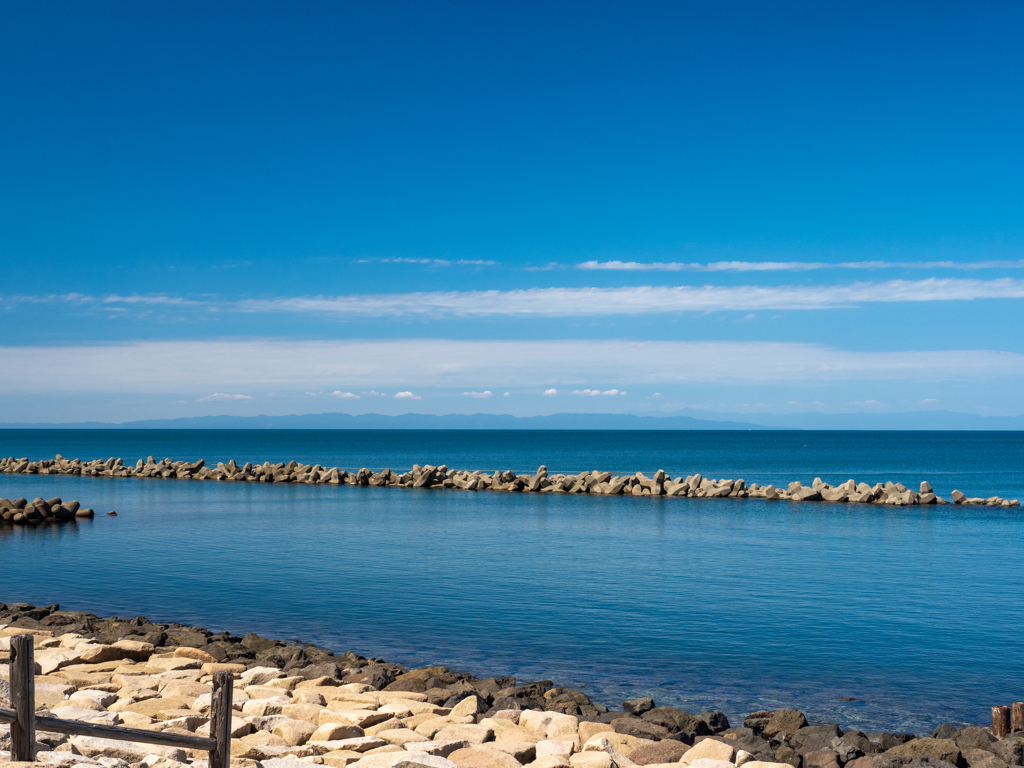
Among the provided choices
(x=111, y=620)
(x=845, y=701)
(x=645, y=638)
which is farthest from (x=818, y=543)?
(x=111, y=620)

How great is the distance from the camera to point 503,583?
1938 cm

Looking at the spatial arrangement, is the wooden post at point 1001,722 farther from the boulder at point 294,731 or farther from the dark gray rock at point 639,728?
the boulder at point 294,731

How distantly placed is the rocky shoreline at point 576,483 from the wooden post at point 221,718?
3744 centimetres

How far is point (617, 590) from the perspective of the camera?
1859cm

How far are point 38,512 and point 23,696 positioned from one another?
90.9 ft

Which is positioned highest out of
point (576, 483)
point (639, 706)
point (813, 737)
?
point (576, 483)

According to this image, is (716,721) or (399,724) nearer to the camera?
(399,724)

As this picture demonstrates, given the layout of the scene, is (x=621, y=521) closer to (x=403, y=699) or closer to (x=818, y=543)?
(x=818, y=543)

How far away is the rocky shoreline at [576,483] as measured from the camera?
4062cm

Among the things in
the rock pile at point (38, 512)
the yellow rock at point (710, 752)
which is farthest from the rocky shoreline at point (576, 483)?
the yellow rock at point (710, 752)

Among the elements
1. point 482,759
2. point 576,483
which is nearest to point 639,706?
point 482,759

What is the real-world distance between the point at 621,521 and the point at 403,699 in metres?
21.6

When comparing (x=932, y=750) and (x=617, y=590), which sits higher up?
(x=932, y=750)

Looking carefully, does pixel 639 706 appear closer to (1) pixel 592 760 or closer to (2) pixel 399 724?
(1) pixel 592 760
